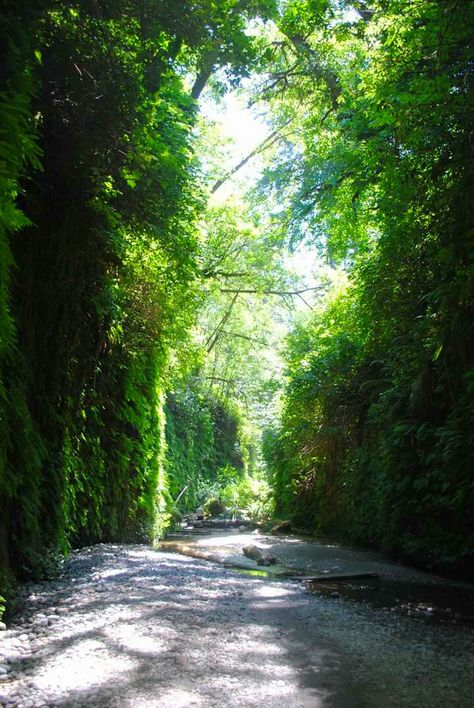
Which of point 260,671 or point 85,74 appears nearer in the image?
point 260,671

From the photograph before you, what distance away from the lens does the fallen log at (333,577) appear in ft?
23.8

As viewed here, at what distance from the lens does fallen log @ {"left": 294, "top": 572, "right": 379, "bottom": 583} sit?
7.27m

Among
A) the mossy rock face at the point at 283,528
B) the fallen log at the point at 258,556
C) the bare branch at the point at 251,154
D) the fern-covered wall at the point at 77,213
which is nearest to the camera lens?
the fern-covered wall at the point at 77,213

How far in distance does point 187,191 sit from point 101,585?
17.9 ft

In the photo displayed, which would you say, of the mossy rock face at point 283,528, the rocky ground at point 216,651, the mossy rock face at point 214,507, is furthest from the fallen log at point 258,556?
the mossy rock face at point 214,507

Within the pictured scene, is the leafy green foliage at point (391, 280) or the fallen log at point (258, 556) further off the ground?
the leafy green foliage at point (391, 280)

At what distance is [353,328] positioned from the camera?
1326 cm

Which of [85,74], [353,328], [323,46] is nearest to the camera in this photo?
[85,74]

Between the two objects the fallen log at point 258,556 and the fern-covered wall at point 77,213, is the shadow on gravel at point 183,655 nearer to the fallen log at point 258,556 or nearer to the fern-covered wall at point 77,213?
the fern-covered wall at point 77,213

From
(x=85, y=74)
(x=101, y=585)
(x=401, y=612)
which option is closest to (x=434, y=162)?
(x=85, y=74)

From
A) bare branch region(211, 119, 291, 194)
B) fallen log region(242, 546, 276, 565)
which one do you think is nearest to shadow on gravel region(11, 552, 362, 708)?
fallen log region(242, 546, 276, 565)

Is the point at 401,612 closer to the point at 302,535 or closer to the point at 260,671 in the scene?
the point at 260,671

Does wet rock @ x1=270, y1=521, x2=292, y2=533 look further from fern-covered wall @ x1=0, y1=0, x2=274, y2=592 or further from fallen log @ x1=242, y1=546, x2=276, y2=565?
fern-covered wall @ x1=0, y1=0, x2=274, y2=592

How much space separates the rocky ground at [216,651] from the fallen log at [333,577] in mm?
1569
